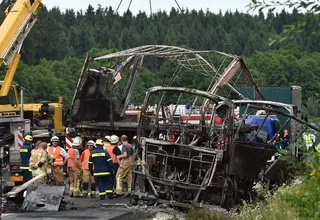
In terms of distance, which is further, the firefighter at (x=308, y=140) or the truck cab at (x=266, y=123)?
the truck cab at (x=266, y=123)

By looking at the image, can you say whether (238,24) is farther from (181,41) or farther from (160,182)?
(160,182)

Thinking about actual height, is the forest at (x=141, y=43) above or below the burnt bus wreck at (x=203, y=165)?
above

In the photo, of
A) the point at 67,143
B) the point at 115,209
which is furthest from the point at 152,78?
the point at 115,209

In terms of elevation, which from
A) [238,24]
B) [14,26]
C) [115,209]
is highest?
[238,24]

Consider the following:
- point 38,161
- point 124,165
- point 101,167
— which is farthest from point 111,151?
point 38,161

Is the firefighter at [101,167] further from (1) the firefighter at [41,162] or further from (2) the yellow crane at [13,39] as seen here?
(2) the yellow crane at [13,39]

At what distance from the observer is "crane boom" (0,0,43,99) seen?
24.9 meters

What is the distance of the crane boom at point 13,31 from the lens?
24.9 metres

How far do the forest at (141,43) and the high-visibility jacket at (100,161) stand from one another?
168ft

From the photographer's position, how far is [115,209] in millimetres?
17953

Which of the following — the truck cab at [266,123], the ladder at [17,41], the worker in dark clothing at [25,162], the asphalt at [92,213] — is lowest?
the asphalt at [92,213]

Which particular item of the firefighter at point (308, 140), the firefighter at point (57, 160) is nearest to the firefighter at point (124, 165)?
the firefighter at point (57, 160)

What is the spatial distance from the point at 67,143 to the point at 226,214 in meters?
10.9

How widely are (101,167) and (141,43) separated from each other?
11351 cm
